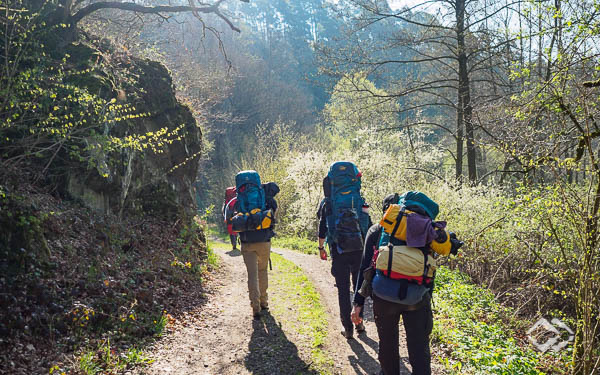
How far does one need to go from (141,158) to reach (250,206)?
4474 mm

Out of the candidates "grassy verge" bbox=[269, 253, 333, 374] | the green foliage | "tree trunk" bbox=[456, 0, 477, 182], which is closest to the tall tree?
"tree trunk" bbox=[456, 0, 477, 182]

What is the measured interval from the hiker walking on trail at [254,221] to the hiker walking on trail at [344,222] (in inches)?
38.0

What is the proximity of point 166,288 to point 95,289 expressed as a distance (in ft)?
4.43

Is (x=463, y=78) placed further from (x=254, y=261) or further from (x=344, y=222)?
(x=254, y=261)

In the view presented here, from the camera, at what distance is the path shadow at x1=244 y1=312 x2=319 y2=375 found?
4.36 m

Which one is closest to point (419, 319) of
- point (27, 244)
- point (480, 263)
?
point (27, 244)

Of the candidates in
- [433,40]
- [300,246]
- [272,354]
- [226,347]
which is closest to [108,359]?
[226,347]

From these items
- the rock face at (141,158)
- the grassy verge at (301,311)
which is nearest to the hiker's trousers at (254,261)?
the grassy verge at (301,311)

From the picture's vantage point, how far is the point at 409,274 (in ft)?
10.1

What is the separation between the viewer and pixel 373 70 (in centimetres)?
1341

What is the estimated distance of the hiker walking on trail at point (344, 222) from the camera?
5004 millimetres

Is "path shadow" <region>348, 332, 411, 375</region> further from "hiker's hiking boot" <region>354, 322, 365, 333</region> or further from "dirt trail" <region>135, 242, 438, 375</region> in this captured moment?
"hiker's hiking boot" <region>354, 322, 365, 333</region>

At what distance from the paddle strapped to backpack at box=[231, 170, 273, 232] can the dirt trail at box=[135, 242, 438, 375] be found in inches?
59.0

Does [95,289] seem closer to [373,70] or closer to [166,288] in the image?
[166,288]
